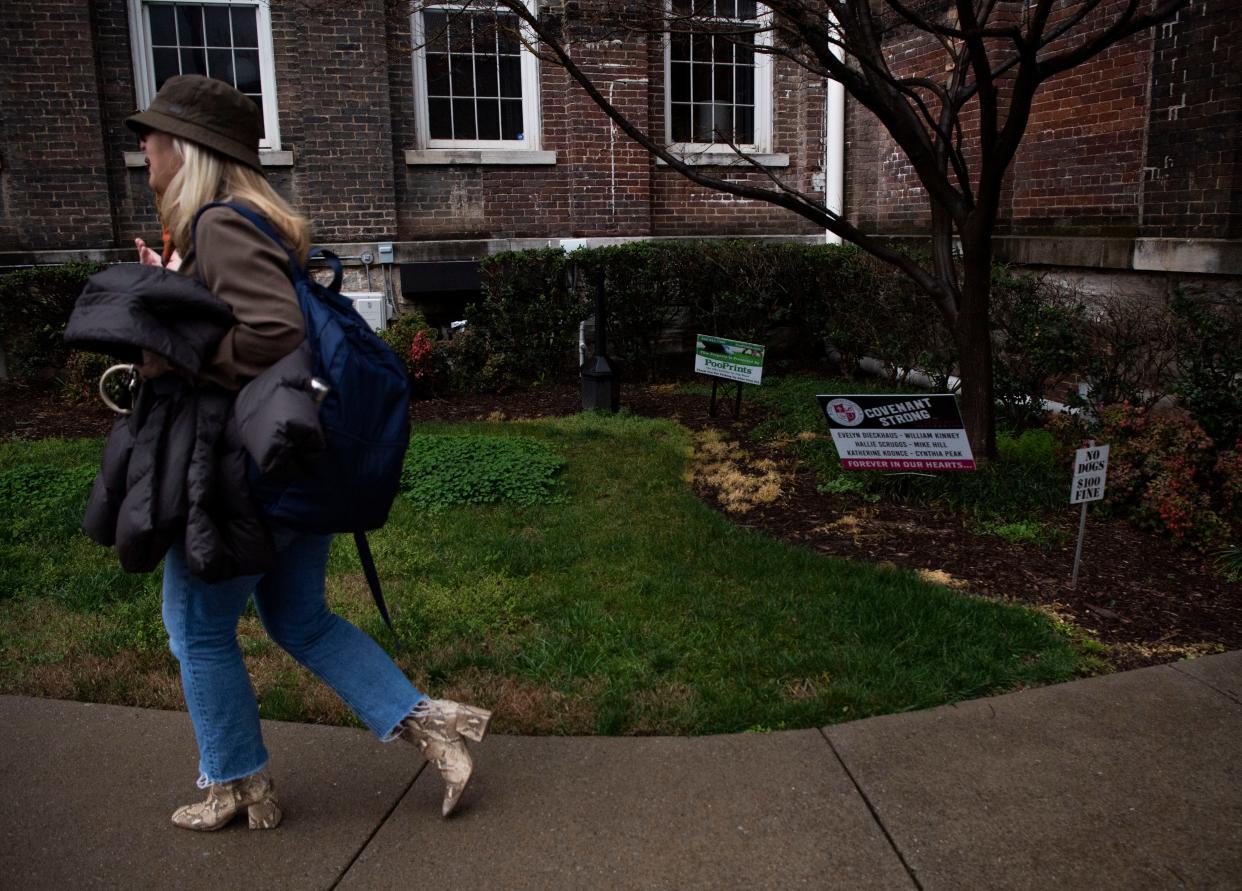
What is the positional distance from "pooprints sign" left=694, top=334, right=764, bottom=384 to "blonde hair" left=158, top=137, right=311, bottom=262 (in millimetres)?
5828

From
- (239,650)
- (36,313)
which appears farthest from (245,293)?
(36,313)

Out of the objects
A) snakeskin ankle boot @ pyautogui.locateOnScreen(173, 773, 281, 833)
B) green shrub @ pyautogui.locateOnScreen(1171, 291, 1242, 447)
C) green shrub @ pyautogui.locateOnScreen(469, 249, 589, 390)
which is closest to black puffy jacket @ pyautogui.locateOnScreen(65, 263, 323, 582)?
snakeskin ankle boot @ pyautogui.locateOnScreen(173, 773, 281, 833)

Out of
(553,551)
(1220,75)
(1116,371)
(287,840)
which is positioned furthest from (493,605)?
(1220,75)

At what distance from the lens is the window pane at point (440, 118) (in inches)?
457

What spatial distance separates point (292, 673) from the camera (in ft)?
13.2

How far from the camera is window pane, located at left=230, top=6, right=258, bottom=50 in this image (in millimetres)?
10961

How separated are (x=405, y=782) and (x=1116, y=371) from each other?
529 centimetres

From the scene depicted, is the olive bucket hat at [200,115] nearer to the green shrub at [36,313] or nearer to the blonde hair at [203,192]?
the blonde hair at [203,192]

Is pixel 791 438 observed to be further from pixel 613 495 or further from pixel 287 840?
pixel 287 840

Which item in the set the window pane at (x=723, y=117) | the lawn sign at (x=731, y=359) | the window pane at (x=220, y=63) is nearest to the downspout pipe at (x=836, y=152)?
the window pane at (x=723, y=117)

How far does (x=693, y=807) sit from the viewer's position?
3090mm

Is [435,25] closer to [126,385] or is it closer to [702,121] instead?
[702,121]

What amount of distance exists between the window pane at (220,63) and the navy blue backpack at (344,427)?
9.57 metres

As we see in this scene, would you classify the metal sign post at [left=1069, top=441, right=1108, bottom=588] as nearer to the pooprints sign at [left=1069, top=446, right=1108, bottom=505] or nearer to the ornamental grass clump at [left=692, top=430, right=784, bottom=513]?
the pooprints sign at [left=1069, top=446, right=1108, bottom=505]
